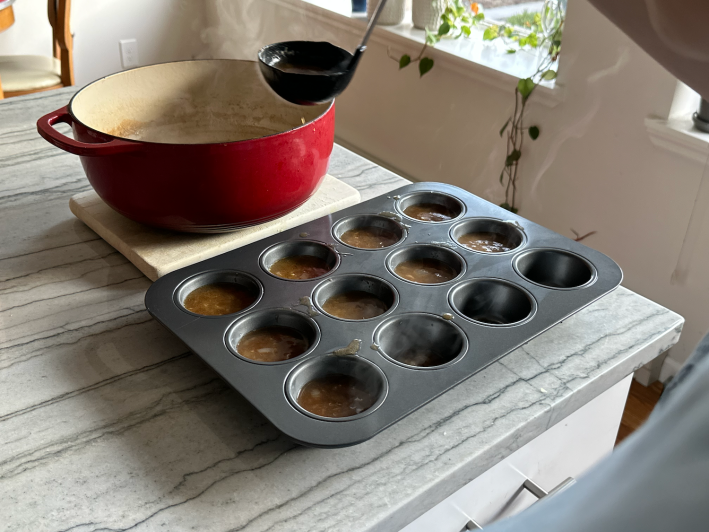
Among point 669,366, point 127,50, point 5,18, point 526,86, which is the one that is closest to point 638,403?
point 669,366

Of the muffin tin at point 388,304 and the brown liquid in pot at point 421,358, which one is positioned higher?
the muffin tin at point 388,304

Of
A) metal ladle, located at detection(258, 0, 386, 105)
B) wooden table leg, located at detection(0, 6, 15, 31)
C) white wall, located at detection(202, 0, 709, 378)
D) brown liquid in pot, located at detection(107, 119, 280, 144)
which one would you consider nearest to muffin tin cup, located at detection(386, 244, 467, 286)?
metal ladle, located at detection(258, 0, 386, 105)

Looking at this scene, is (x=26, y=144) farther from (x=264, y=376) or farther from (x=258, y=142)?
(x=264, y=376)

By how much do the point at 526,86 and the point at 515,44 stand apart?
370 millimetres

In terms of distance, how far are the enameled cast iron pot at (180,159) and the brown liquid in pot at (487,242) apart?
0.74 feet

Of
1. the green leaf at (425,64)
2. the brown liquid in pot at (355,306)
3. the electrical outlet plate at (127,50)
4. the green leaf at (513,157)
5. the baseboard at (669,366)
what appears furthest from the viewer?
the electrical outlet plate at (127,50)

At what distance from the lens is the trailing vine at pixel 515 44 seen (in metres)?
1.85

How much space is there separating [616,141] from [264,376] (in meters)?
1.41

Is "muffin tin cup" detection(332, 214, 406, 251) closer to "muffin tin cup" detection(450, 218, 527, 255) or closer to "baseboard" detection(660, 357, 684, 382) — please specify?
"muffin tin cup" detection(450, 218, 527, 255)

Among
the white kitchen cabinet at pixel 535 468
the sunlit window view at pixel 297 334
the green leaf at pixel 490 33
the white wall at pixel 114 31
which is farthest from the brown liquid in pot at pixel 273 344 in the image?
the white wall at pixel 114 31

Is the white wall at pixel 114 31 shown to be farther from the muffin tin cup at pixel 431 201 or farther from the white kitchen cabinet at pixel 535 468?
the white kitchen cabinet at pixel 535 468

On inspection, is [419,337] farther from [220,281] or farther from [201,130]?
[201,130]

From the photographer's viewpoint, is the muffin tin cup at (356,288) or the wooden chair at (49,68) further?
the wooden chair at (49,68)

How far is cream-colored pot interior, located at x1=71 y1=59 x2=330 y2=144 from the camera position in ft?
3.24
